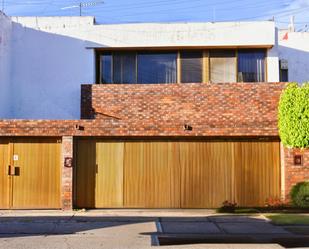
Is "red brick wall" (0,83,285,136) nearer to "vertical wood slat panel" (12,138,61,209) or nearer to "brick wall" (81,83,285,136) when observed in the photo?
"brick wall" (81,83,285,136)

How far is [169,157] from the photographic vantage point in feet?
56.4

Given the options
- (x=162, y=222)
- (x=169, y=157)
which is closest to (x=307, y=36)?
(x=169, y=157)

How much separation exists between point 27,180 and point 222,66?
777cm

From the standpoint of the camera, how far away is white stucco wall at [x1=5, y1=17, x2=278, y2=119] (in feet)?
63.3

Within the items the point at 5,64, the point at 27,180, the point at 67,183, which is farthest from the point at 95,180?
the point at 5,64

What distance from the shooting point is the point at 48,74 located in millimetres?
19516

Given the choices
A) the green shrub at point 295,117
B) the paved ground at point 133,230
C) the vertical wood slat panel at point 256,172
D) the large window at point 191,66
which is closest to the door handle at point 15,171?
the paved ground at point 133,230

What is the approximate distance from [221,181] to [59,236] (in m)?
6.48

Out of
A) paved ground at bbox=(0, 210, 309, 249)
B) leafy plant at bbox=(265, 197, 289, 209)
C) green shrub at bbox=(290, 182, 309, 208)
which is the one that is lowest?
paved ground at bbox=(0, 210, 309, 249)

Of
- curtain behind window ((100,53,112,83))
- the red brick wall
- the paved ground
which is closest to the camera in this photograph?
the paved ground

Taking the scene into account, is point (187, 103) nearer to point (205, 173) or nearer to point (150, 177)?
point (205, 173)

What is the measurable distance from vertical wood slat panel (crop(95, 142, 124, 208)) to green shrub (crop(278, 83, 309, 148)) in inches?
199

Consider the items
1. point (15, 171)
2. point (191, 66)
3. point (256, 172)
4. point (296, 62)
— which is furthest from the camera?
point (296, 62)

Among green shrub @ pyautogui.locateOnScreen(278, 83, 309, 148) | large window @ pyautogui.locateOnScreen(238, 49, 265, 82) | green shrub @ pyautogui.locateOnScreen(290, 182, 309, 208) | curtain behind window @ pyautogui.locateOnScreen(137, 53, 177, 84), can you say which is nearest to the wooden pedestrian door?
curtain behind window @ pyautogui.locateOnScreen(137, 53, 177, 84)
